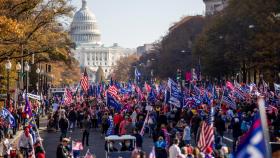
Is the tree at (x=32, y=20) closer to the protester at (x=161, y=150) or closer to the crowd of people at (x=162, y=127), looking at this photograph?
the crowd of people at (x=162, y=127)

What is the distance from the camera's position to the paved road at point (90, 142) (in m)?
30.9

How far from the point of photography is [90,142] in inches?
1432

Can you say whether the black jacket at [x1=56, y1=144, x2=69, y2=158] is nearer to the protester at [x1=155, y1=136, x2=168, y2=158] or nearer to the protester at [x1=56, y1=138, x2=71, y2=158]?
the protester at [x1=56, y1=138, x2=71, y2=158]

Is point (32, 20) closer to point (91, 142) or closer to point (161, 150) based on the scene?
point (91, 142)

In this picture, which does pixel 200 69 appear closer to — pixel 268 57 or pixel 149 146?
pixel 268 57

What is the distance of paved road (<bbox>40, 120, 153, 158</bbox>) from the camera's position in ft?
101

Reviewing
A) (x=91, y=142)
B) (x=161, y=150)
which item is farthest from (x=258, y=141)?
(x=91, y=142)

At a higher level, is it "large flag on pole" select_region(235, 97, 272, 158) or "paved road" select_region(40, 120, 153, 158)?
"large flag on pole" select_region(235, 97, 272, 158)

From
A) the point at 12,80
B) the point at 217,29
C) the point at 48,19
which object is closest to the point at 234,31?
the point at 217,29

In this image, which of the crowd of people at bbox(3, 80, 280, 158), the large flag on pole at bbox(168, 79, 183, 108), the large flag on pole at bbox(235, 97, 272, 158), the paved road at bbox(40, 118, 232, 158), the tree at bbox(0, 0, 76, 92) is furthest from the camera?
the large flag on pole at bbox(168, 79, 183, 108)

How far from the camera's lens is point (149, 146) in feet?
107

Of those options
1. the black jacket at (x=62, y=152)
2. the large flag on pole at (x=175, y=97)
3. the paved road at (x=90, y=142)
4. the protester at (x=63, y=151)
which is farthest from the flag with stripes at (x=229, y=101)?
the black jacket at (x=62, y=152)

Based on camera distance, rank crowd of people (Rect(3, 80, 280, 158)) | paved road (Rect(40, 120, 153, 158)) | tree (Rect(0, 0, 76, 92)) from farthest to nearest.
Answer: tree (Rect(0, 0, 76, 92)) → paved road (Rect(40, 120, 153, 158)) → crowd of people (Rect(3, 80, 280, 158))

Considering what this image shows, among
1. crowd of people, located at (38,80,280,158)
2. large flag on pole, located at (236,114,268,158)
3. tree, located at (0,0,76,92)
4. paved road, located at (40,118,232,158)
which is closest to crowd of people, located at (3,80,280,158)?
crowd of people, located at (38,80,280,158)
